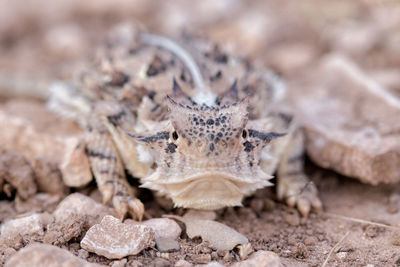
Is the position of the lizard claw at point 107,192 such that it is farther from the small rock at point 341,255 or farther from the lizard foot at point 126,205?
the small rock at point 341,255

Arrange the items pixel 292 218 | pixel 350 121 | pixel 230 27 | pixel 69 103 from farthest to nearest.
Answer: pixel 230 27 → pixel 69 103 → pixel 350 121 → pixel 292 218

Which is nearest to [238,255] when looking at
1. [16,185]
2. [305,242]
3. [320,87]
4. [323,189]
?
[305,242]

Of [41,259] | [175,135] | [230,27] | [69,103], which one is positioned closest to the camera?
[41,259]

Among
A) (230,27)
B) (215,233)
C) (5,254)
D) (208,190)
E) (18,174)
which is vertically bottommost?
(5,254)

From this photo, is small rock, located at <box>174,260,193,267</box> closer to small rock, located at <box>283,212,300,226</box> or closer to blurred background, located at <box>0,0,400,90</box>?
small rock, located at <box>283,212,300,226</box>

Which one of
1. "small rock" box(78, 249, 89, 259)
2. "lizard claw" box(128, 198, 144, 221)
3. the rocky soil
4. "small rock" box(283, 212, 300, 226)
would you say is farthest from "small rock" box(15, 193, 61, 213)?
"small rock" box(283, 212, 300, 226)

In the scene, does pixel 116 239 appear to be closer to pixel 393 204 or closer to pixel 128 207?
pixel 128 207

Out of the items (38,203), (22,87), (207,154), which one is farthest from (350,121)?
(22,87)
